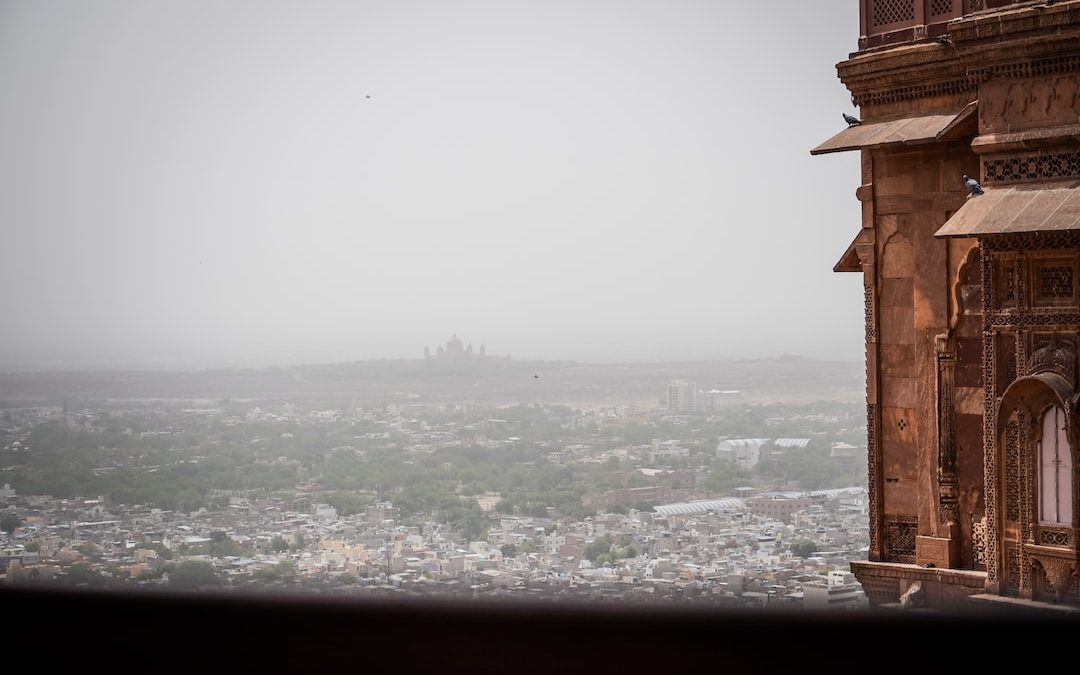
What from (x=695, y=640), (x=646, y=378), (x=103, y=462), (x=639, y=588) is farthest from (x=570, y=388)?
(x=695, y=640)

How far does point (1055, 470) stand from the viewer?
8.89 m

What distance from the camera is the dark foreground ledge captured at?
1.68 m

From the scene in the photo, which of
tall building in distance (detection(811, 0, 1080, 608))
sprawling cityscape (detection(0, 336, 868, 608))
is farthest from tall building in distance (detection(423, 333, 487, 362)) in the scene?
tall building in distance (detection(811, 0, 1080, 608))

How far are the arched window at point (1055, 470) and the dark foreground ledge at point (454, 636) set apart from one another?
7.67 metres

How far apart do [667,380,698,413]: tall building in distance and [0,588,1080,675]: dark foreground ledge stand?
28557mm

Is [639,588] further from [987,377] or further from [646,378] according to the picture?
[646,378]

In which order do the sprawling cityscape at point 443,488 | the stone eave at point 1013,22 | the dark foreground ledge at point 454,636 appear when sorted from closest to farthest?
the dark foreground ledge at point 454,636, the stone eave at point 1013,22, the sprawling cityscape at point 443,488

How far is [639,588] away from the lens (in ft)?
50.1

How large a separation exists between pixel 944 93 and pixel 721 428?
1759 cm

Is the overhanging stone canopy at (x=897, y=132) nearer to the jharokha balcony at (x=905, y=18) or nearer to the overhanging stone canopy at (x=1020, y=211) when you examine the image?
the jharokha balcony at (x=905, y=18)

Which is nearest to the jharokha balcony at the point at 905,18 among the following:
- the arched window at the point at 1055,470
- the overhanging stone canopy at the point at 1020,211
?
the overhanging stone canopy at the point at 1020,211

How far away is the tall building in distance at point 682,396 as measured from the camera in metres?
30.5

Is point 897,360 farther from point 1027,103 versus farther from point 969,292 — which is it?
point 1027,103

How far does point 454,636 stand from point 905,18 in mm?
10013
